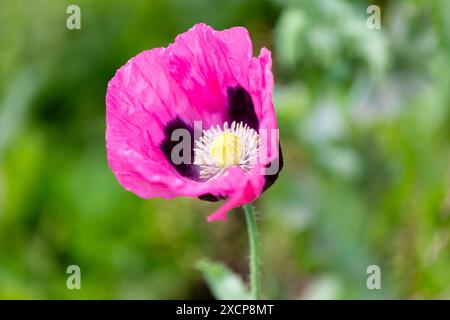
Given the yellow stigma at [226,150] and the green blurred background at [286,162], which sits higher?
the green blurred background at [286,162]

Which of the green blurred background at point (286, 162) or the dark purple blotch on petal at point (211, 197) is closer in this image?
the dark purple blotch on petal at point (211, 197)

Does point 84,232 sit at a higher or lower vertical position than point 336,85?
lower

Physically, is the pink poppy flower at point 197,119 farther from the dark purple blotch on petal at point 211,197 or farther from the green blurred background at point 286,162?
the green blurred background at point 286,162

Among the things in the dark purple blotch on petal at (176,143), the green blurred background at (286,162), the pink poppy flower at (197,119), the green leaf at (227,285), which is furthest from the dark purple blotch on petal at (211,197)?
the green blurred background at (286,162)

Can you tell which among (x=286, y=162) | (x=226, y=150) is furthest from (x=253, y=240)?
(x=286, y=162)

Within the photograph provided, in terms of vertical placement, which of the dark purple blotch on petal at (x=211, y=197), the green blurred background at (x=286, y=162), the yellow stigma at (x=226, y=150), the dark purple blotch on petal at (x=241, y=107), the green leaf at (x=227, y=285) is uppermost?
the green blurred background at (x=286, y=162)
